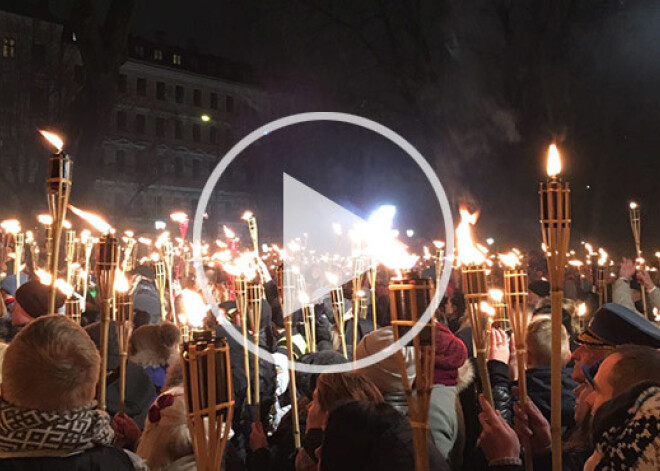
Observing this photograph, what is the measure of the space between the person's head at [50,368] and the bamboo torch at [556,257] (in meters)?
1.65

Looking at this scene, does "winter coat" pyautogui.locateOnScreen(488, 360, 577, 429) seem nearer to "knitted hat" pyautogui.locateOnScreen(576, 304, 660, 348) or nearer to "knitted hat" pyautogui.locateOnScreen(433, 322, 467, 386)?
"knitted hat" pyautogui.locateOnScreen(433, 322, 467, 386)

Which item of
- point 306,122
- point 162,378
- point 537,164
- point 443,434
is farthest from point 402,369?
point 306,122

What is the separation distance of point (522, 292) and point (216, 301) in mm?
6108

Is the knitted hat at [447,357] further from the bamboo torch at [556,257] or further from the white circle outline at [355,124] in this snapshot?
the bamboo torch at [556,257]

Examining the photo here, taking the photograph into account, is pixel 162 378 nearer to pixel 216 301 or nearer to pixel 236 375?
pixel 236 375

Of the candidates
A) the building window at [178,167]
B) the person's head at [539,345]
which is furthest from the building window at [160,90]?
the person's head at [539,345]

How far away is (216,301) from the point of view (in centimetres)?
851

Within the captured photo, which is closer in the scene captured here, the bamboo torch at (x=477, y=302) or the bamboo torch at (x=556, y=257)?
the bamboo torch at (x=556, y=257)

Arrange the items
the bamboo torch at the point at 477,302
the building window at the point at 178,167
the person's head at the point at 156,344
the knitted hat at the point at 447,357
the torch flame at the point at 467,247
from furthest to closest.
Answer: the building window at the point at 178,167
the person's head at the point at 156,344
the knitted hat at the point at 447,357
the torch flame at the point at 467,247
the bamboo torch at the point at 477,302

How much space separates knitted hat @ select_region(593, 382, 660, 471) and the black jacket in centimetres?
A: 166

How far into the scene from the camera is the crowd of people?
211cm

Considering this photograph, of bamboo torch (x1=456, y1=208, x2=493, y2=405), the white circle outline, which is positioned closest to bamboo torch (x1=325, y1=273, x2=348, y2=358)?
the white circle outline

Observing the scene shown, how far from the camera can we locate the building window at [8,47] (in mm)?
39597

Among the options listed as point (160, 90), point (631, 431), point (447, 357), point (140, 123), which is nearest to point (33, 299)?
point (447, 357)
